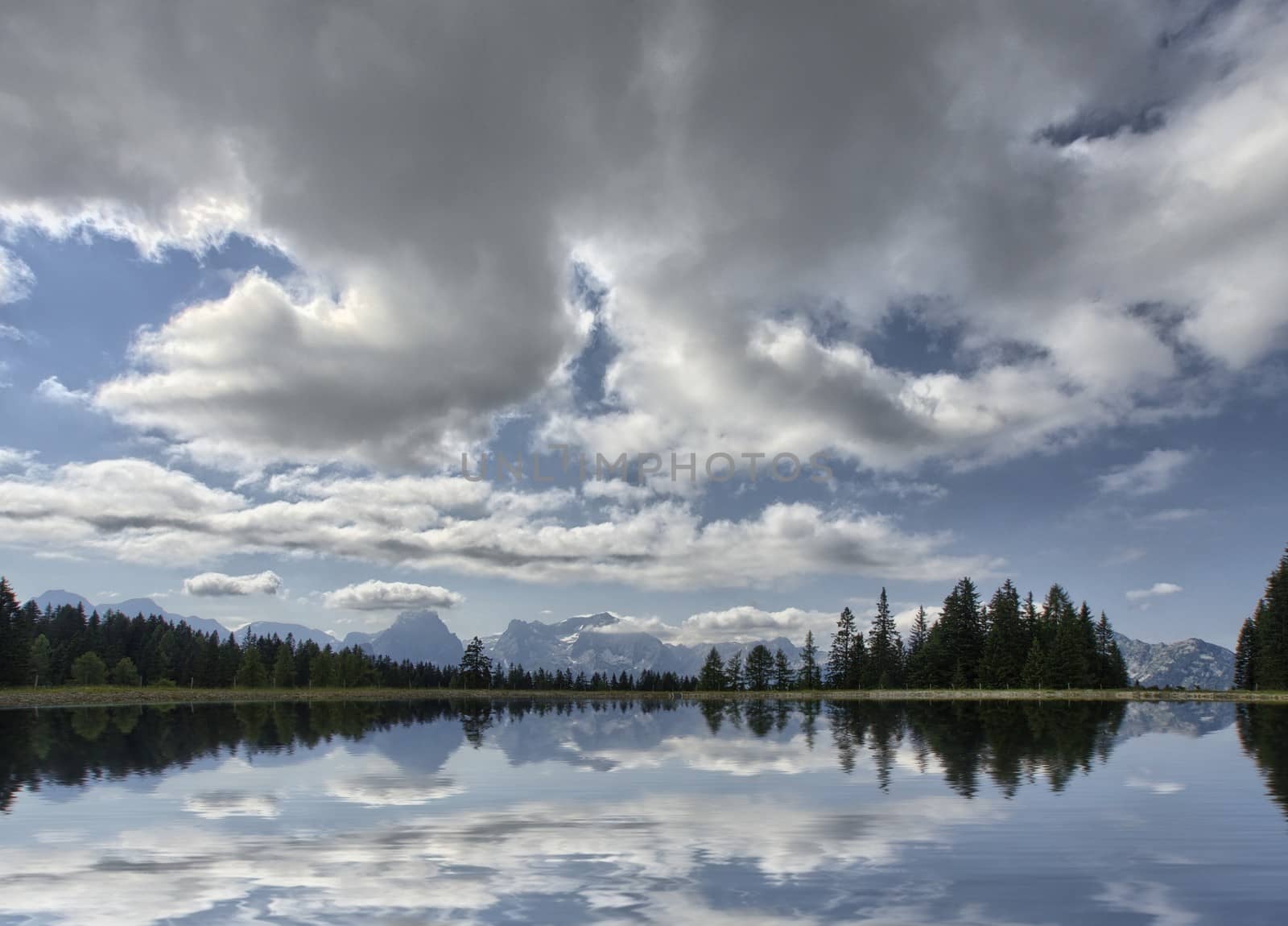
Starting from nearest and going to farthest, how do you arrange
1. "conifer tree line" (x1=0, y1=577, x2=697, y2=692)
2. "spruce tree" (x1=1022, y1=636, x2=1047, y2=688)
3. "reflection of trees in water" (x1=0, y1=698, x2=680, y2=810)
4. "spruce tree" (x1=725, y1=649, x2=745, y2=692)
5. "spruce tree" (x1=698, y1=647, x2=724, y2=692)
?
"reflection of trees in water" (x1=0, y1=698, x2=680, y2=810), "spruce tree" (x1=1022, y1=636, x2=1047, y2=688), "conifer tree line" (x1=0, y1=577, x2=697, y2=692), "spruce tree" (x1=725, y1=649, x2=745, y2=692), "spruce tree" (x1=698, y1=647, x2=724, y2=692)

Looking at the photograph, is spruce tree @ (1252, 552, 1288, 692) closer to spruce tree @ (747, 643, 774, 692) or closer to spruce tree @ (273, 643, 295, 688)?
spruce tree @ (747, 643, 774, 692)

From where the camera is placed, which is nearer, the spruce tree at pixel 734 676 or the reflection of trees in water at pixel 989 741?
the reflection of trees in water at pixel 989 741

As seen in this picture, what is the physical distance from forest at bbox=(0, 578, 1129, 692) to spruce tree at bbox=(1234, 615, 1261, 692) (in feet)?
60.7

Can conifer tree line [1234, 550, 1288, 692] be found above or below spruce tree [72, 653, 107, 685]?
above

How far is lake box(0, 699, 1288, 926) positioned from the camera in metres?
14.0

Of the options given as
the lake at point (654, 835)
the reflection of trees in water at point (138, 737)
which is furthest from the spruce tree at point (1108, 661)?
the reflection of trees in water at point (138, 737)

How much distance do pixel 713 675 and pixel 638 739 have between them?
134m

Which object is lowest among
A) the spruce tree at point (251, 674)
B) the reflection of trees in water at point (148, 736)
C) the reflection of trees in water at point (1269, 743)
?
the spruce tree at point (251, 674)

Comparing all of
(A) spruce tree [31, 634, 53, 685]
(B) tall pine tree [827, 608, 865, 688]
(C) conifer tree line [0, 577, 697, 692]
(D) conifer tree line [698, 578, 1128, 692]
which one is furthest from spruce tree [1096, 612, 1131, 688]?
(A) spruce tree [31, 634, 53, 685]

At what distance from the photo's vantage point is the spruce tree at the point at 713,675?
591 feet

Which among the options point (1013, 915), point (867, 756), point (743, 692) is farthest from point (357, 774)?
point (743, 692)

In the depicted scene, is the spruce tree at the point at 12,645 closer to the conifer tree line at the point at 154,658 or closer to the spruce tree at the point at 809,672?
the conifer tree line at the point at 154,658

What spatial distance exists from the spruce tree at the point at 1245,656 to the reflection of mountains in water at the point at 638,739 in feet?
217

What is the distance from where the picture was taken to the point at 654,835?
19594 mm
